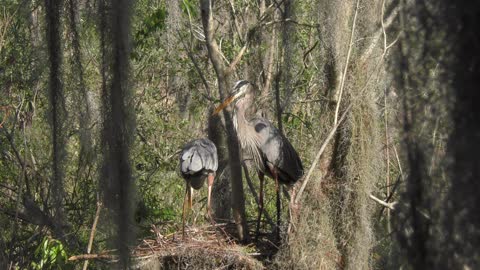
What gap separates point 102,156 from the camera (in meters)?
2.85

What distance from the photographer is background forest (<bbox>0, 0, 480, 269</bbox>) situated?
3.84 ft

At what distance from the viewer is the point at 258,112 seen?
8672 millimetres

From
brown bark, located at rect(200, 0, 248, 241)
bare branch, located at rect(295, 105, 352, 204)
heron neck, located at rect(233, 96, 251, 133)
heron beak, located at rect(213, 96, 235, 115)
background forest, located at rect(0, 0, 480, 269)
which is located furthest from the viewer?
heron neck, located at rect(233, 96, 251, 133)

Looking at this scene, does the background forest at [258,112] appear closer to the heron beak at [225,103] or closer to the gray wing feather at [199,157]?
the heron beak at [225,103]

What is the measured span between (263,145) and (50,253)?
2314 millimetres

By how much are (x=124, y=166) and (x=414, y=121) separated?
5.62 ft

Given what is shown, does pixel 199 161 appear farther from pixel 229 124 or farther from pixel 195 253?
pixel 195 253

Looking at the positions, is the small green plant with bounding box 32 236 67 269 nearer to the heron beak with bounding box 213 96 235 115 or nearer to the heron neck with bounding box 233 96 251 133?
the heron beak with bounding box 213 96 235 115

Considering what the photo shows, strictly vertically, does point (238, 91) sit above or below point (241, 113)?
above

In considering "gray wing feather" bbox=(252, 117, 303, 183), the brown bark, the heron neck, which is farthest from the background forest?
"gray wing feather" bbox=(252, 117, 303, 183)

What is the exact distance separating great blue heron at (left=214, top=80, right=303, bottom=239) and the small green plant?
73.1 inches

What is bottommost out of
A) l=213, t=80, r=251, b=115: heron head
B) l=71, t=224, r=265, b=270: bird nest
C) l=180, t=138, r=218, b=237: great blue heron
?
l=71, t=224, r=265, b=270: bird nest

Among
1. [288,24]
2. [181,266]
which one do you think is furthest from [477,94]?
[181,266]

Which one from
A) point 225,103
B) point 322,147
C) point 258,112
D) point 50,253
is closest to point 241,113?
point 258,112
